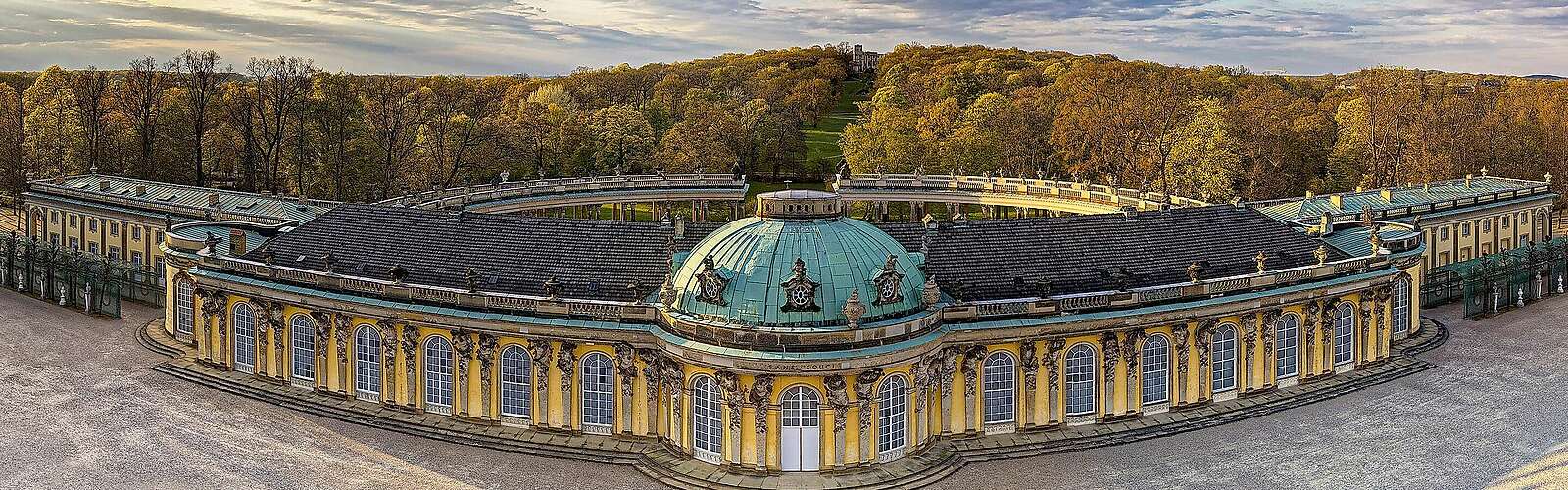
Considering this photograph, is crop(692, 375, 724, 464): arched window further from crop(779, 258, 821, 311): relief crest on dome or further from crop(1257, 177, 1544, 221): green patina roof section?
crop(1257, 177, 1544, 221): green patina roof section

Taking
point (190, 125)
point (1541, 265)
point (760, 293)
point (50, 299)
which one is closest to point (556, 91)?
point (190, 125)

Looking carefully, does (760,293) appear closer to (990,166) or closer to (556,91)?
(990,166)

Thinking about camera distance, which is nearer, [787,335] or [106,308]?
[787,335]

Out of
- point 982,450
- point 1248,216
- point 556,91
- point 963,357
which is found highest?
point 556,91

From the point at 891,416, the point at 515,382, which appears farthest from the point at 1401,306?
the point at 515,382

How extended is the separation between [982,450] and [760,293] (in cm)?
923

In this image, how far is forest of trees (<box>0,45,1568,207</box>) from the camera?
102438 millimetres

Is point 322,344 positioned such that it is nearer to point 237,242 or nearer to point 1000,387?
point 237,242

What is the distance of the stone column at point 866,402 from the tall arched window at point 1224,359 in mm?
14882

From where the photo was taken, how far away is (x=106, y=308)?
67.6 meters

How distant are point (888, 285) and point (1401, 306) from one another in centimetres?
3114

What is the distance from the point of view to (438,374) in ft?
156

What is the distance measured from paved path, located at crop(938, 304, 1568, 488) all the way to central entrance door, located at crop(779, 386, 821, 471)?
4.14 m

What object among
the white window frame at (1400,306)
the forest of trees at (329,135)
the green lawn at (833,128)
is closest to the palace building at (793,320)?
the white window frame at (1400,306)
